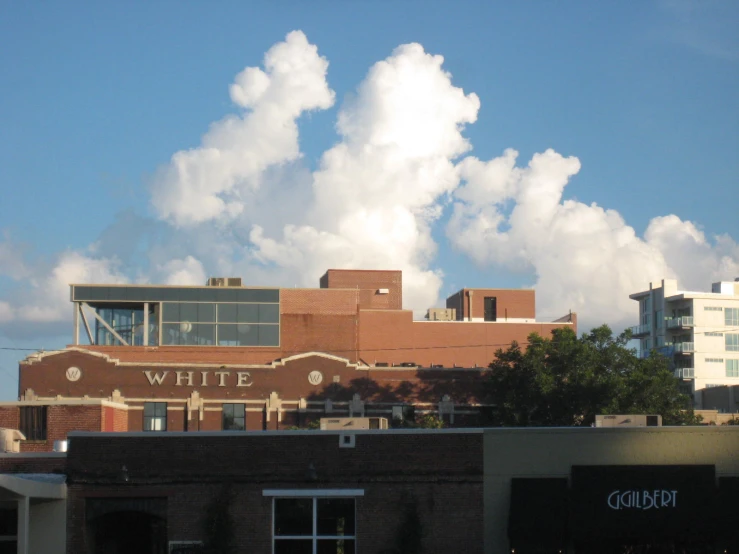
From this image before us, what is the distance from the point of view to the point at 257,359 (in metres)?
85.1

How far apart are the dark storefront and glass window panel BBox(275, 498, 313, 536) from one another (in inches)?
198

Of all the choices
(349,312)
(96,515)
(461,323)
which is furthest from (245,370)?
(96,515)

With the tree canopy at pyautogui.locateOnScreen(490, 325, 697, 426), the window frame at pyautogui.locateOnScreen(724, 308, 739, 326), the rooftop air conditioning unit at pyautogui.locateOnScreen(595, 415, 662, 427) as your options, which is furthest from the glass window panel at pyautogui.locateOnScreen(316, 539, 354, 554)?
the window frame at pyautogui.locateOnScreen(724, 308, 739, 326)

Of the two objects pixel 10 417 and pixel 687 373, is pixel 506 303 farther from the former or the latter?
pixel 10 417

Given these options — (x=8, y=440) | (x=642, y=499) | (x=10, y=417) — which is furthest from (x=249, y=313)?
(x=642, y=499)

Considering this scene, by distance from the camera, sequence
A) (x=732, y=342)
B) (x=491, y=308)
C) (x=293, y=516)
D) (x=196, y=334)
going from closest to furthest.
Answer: (x=293, y=516)
(x=196, y=334)
(x=491, y=308)
(x=732, y=342)

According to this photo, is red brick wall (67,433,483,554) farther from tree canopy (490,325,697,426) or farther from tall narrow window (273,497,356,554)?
tree canopy (490,325,697,426)

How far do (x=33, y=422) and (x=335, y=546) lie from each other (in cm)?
2102

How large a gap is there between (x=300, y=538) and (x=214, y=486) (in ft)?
8.27

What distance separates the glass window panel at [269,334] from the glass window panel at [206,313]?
389cm

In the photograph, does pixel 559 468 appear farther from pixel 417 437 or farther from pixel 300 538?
pixel 300 538

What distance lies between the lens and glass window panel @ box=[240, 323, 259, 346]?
279 feet

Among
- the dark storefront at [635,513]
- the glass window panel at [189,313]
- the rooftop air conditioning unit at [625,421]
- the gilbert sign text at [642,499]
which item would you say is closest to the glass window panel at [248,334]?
the glass window panel at [189,313]

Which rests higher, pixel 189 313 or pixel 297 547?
pixel 189 313
